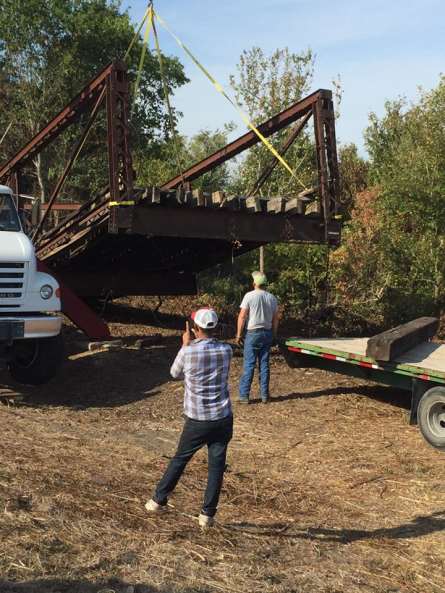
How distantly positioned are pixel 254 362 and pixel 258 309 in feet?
2.35

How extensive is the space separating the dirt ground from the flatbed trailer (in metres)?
0.29

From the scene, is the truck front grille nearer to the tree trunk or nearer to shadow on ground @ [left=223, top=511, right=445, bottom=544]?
shadow on ground @ [left=223, top=511, right=445, bottom=544]

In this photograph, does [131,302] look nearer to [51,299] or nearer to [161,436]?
[51,299]

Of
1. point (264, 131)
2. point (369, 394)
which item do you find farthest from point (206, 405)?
point (264, 131)

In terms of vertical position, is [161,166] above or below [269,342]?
above

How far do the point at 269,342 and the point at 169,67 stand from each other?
Answer: 2461 centimetres

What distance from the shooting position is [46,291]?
9.83m

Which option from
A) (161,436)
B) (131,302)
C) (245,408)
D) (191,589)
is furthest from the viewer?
(131,302)

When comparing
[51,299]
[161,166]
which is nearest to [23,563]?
[51,299]

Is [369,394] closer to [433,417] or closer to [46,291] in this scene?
[433,417]

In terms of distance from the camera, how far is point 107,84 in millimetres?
10438

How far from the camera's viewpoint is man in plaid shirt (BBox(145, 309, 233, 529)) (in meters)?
5.19

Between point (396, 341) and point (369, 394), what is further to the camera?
point (369, 394)

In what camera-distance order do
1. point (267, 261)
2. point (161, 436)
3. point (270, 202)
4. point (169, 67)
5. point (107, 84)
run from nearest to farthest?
point (161, 436), point (107, 84), point (270, 202), point (267, 261), point (169, 67)
